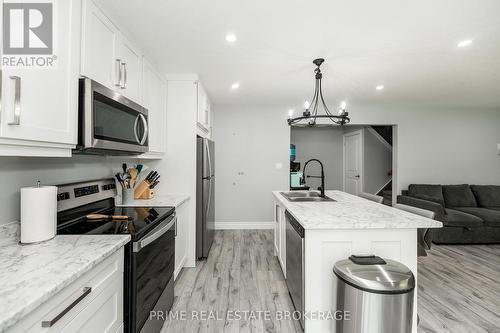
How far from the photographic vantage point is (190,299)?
216 cm

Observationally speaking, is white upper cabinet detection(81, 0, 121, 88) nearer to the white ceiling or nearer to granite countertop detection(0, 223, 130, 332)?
the white ceiling

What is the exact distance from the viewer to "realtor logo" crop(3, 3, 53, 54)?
98 cm

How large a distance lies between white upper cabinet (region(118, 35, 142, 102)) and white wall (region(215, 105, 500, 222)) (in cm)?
239

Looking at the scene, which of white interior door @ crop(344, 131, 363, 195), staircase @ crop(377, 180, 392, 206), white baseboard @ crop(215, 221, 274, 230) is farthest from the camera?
staircase @ crop(377, 180, 392, 206)

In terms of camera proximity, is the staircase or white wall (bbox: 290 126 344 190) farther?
white wall (bbox: 290 126 344 190)

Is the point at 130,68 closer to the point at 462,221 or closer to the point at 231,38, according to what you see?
the point at 231,38

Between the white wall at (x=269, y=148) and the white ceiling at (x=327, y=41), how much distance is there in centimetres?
100

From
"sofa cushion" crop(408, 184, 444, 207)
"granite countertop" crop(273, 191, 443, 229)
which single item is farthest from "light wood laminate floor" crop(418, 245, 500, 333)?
"sofa cushion" crop(408, 184, 444, 207)

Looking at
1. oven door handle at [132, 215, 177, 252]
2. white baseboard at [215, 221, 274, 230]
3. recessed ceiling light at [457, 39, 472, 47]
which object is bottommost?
white baseboard at [215, 221, 274, 230]

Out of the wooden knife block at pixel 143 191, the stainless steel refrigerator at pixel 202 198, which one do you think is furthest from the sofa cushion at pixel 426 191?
the wooden knife block at pixel 143 191

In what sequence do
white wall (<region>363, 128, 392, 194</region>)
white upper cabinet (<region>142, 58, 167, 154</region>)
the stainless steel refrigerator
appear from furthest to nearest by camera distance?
white wall (<region>363, 128, 392, 194</region>)
the stainless steel refrigerator
white upper cabinet (<region>142, 58, 167, 154</region>)

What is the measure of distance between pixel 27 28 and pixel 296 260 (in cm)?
211

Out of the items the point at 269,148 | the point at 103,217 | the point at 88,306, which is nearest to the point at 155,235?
the point at 103,217

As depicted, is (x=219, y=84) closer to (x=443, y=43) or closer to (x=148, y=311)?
(x=443, y=43)
